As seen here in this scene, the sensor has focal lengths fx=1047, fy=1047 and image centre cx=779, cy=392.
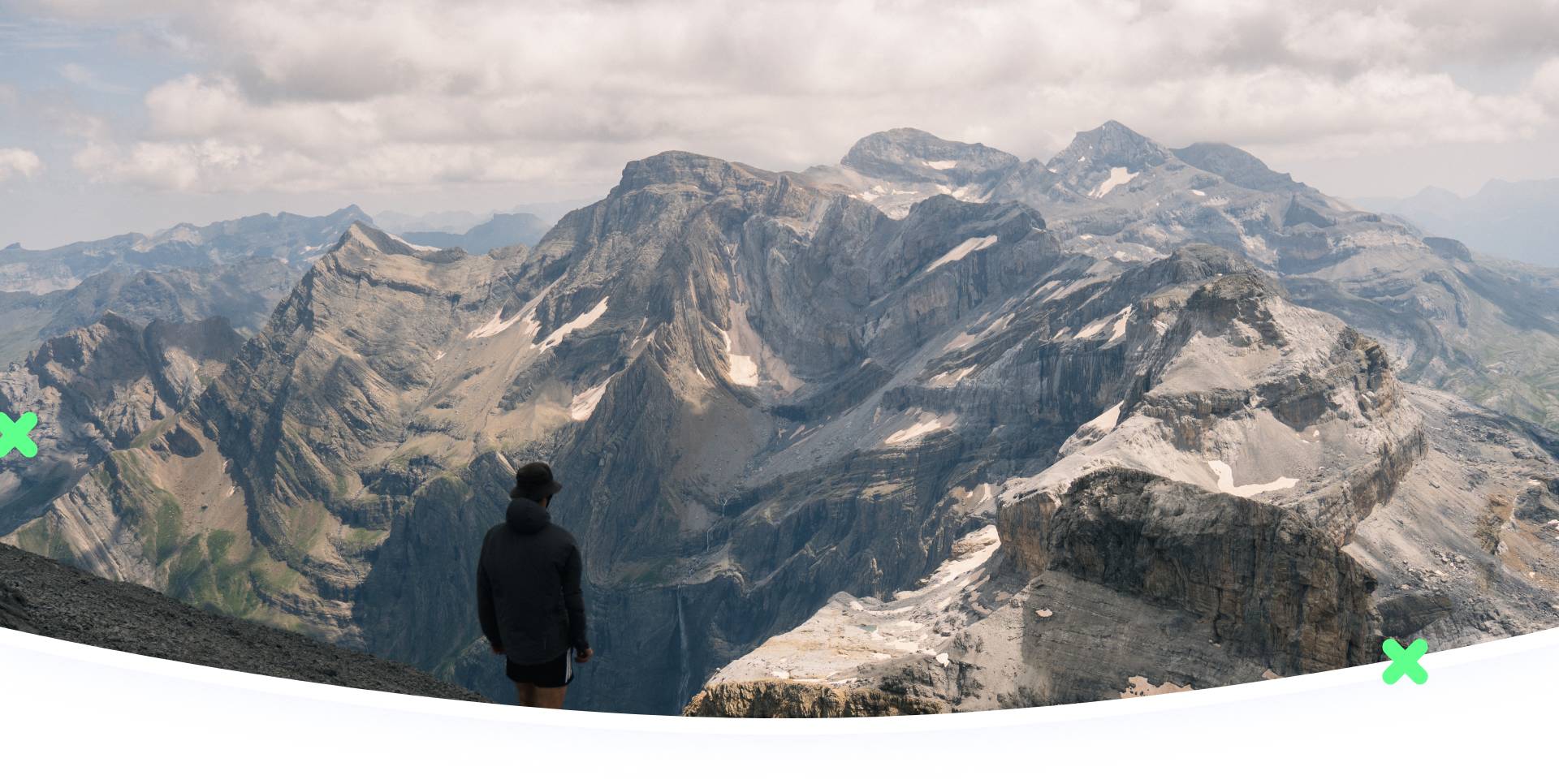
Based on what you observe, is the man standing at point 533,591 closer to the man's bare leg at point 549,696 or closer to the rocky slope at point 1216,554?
the man's bare leg at point 549,696

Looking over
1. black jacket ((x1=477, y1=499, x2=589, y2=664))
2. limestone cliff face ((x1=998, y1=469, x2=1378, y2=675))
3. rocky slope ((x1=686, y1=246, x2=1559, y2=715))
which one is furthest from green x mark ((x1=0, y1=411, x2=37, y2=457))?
limestone cliff face ((x1=998, y1=469, x2=1378, y2=675))

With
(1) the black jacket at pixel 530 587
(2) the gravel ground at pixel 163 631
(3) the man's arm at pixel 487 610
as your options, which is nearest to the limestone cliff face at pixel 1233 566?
(2) the gravel ground at pixel 163 631

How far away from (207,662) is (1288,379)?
161 meters

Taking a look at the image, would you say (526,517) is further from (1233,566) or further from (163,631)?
(1233,566)

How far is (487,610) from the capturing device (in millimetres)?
16125

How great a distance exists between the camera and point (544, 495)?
1566 centimetres

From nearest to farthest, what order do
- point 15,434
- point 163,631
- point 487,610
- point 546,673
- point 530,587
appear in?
1. point 15,434
2. point 530,587
3. point 487,610
4. point 546,673
5. point 163,631

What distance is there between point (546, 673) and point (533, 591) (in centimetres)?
161

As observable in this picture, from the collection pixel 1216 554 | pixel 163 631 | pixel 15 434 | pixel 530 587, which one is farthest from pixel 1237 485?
pixel 15 434

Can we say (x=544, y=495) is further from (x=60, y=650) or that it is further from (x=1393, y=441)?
(x=1393, y=441)

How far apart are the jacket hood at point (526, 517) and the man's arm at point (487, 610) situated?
0.92 metres

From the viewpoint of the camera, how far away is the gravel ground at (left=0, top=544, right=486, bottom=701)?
2267 cm

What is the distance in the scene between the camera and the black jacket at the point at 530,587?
600 inches

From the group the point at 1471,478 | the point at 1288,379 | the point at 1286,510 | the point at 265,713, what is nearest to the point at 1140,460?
the point at 1288,379
